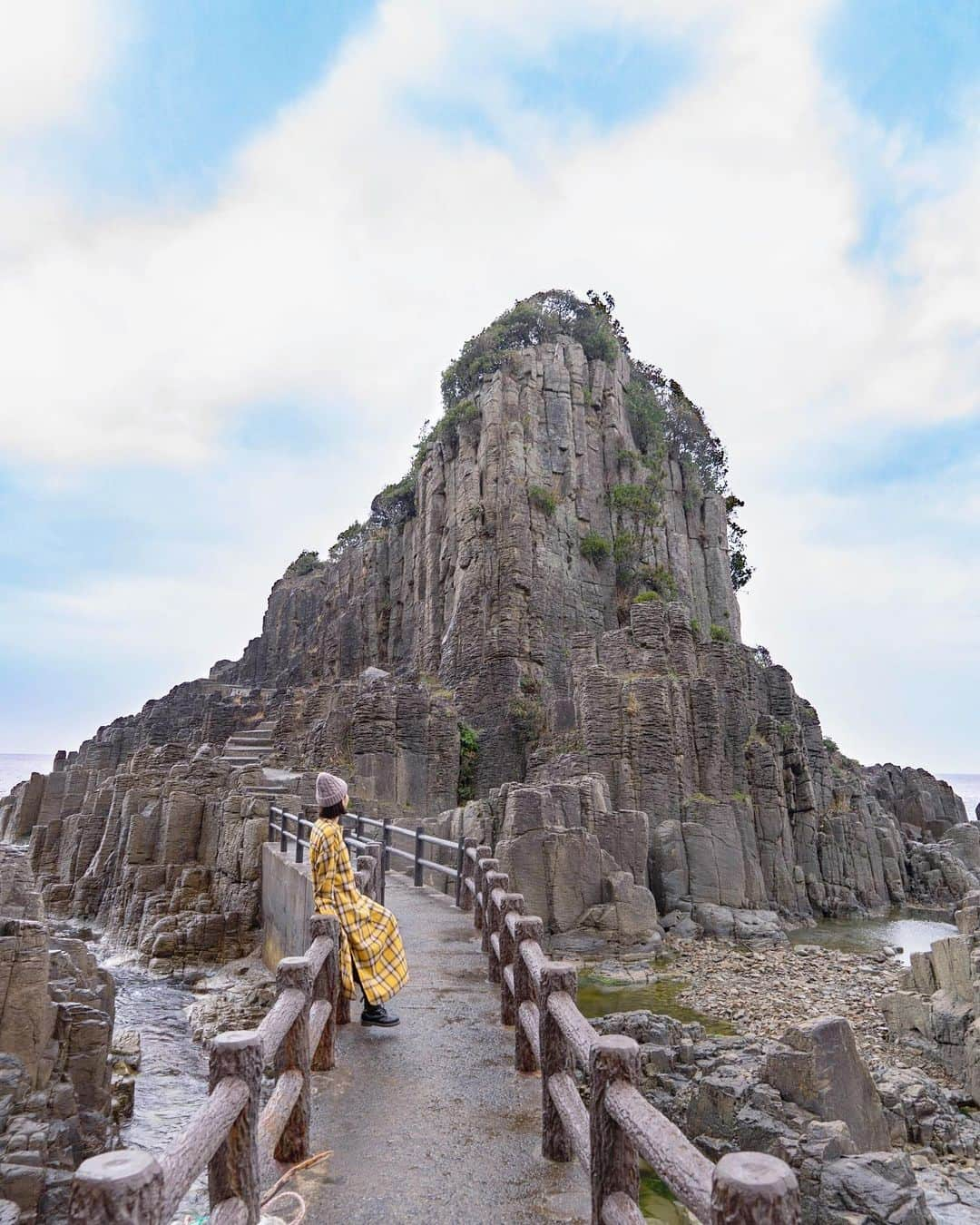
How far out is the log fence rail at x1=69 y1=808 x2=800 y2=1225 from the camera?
8.11ft

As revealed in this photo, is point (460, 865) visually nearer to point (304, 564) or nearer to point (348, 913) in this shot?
point (348, 913)

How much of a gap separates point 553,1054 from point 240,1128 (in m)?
2.22

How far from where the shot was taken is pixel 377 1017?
7781mm

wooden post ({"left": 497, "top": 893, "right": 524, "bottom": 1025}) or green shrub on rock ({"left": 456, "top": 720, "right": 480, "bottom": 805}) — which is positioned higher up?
green shrub on rock ({"left": 456, "top": 720, "right": 480, "bottom": 805})

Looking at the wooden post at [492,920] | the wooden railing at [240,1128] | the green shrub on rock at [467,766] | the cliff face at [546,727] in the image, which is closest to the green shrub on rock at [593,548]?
the cliff face at [546,727]

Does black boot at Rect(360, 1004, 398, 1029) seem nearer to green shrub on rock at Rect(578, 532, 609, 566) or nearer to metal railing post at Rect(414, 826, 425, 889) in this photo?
metal railing post at Rect(414, 826, 425, 889)

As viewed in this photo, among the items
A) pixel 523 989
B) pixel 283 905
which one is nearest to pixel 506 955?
pixel 523 989

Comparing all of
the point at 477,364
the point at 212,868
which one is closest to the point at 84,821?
the point at 212,868

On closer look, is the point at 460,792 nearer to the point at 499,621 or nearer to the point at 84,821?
the point at 499,621

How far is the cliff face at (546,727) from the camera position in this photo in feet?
81.7

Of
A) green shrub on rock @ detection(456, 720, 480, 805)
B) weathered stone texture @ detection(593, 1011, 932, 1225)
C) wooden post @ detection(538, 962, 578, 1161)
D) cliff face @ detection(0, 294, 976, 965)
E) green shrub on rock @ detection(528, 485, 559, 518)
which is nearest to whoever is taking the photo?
wooden post @ detection(538, 962, 578, 1161)

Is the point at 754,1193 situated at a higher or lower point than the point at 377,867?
lower

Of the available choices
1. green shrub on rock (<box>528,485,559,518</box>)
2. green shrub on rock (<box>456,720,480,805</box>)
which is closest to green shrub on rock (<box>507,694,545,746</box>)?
green shrub on rock (<box>456,720,480,805</box>)

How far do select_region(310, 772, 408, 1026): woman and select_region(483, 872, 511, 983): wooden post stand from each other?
1.48m
